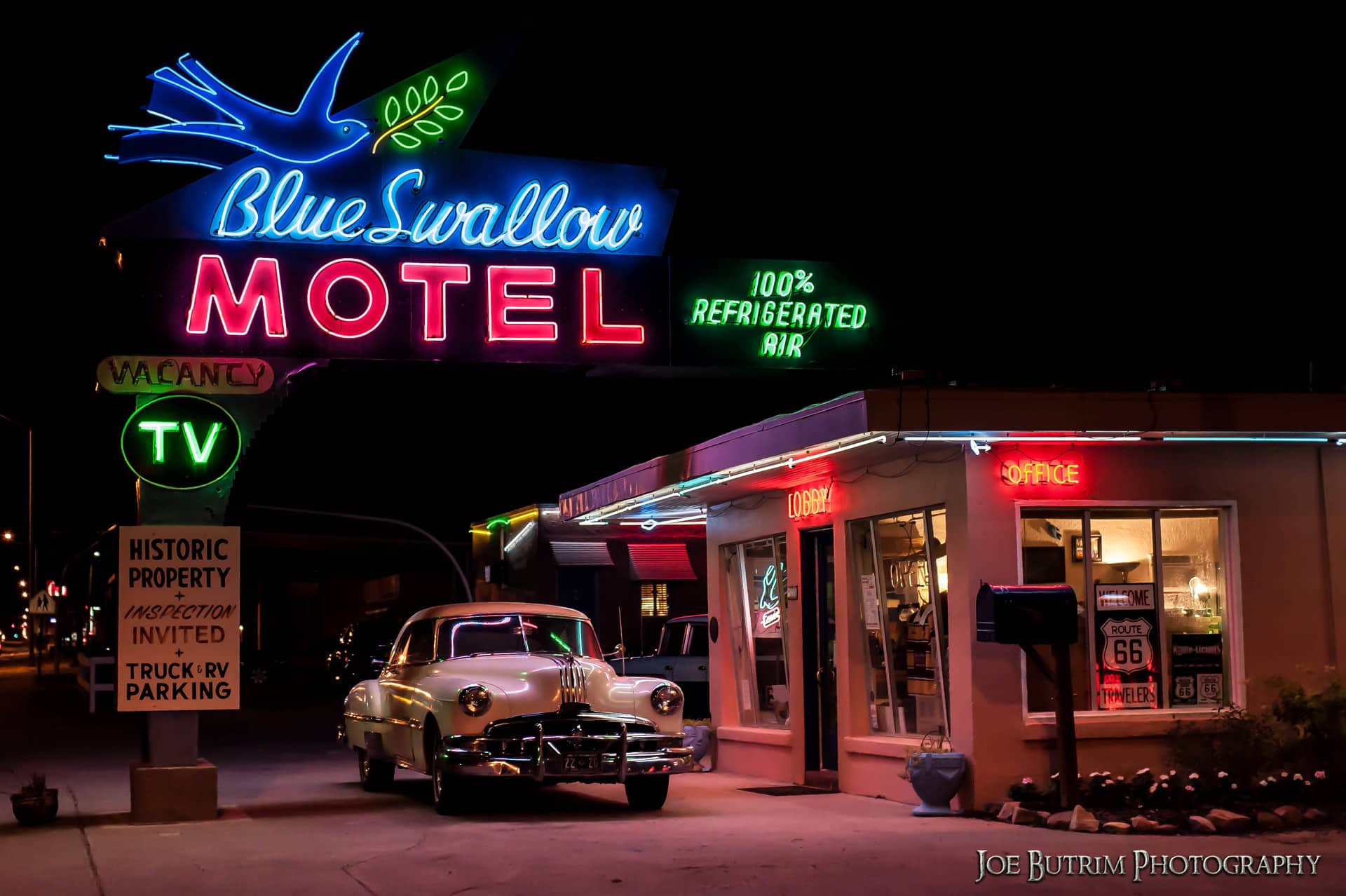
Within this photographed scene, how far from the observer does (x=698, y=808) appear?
1312cm

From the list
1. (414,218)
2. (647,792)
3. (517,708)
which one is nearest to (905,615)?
(647,792)

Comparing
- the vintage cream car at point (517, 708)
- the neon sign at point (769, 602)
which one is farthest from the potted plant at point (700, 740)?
the vintage cream car at point (517, 708)

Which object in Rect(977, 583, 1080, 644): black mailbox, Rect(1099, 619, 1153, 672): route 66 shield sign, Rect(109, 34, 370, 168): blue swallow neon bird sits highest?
Rect(109, 34, 370, 168): blue swallow neon bird

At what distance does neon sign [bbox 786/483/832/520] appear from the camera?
14.9m

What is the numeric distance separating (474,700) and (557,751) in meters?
0.83

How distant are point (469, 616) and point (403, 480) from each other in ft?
163

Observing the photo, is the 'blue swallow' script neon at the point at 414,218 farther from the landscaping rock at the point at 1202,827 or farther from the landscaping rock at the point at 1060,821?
the landscaping rock at the point at 1202,827

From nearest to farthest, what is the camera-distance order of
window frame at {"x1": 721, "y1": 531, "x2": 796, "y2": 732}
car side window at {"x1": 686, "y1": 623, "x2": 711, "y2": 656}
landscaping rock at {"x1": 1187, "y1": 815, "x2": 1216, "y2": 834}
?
landscaping rock at {"x1": 1187, "y1": 815, "x2": 1216, "y2": 834}
window frame at {"x1": 721, "y1": 531, "x2": 796, "y2": 732}
car side window at {"x1": 686, "y1": 623, "x2": 711, "y2": 656}

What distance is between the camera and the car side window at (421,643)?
46.4ft

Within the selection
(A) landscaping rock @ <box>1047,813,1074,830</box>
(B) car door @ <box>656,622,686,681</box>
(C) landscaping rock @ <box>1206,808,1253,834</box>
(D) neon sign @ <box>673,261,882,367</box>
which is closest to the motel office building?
(A) landscaping rock @ <box>1047,813,1074,830</box>

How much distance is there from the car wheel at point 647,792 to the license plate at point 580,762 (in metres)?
0.71

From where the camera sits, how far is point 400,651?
14789 mm

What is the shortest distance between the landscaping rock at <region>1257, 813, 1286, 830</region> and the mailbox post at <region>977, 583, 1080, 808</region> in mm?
1319

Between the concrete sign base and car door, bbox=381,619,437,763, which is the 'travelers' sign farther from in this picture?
car door, bbox=381,619,437,763
